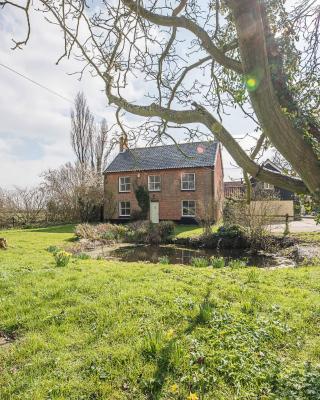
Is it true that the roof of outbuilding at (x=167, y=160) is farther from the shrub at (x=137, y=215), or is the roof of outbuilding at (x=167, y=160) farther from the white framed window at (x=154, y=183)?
the shrub at (x=137, y=215)

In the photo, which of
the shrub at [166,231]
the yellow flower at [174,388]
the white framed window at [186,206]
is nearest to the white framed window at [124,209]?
the white framed window at [186,206]

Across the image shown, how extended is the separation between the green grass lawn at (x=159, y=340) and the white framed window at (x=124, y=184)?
71.5 ft

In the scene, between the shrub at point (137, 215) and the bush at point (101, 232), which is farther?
the shrub at point (137, 215)

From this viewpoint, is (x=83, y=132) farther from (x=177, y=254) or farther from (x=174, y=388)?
(x=174, y=388)

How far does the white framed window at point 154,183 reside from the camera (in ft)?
85.6

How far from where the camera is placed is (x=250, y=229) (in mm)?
14164

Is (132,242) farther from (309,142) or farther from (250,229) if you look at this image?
(309,142)

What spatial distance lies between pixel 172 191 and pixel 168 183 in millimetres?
780

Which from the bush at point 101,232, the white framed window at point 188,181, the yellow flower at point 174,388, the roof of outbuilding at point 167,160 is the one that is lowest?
the yellow flower at point 174,388

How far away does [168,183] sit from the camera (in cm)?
2561

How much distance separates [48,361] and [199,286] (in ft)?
10.1

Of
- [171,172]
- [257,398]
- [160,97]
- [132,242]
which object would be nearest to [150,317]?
[257,398]

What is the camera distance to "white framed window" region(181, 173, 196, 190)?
24.7 metres

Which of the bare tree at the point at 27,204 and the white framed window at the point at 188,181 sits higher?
the white framed window at the point at 188,181
